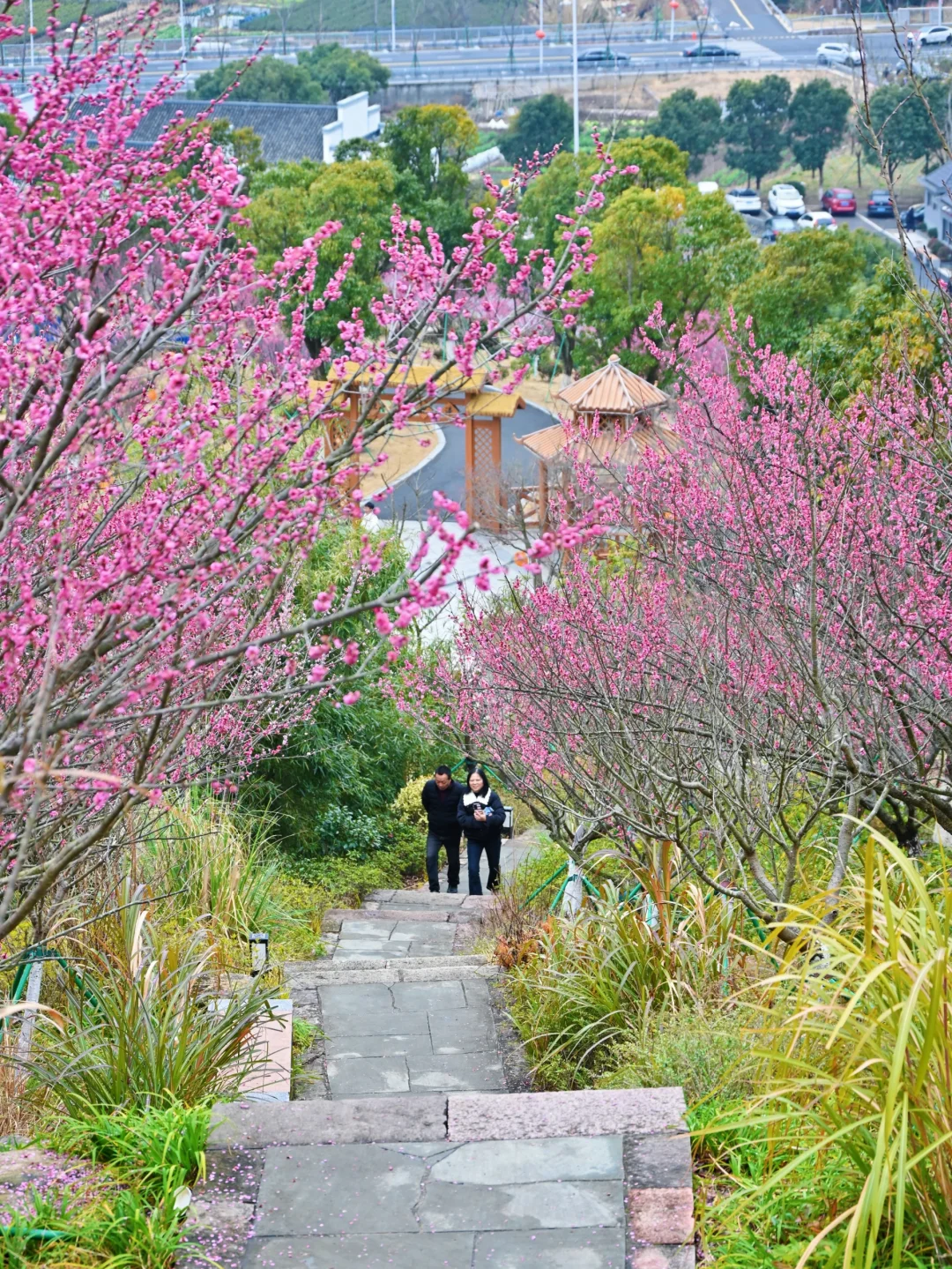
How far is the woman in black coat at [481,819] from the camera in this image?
10.3 m

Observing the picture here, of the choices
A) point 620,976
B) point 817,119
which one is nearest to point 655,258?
point 620,976

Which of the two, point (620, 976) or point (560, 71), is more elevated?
point (560, 71)

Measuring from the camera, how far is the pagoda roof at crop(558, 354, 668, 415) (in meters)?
19.9

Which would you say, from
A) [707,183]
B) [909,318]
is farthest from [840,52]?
[909,318]

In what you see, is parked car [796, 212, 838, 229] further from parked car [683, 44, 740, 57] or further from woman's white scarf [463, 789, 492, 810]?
woman's white scarf [463, 789, 492, 810]

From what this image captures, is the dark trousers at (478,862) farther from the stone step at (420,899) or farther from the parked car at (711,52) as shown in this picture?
the parked car at (711,52)

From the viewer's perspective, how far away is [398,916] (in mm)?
10000

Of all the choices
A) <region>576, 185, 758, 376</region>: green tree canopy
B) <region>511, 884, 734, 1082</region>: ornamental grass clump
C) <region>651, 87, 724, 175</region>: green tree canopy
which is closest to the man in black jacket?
<region>511, 884, 734, 1082</region>: ornamental grass clump

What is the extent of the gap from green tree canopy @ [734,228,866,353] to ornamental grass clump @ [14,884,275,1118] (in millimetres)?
18481

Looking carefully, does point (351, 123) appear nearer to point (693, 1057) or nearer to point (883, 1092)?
point (693, 1057)

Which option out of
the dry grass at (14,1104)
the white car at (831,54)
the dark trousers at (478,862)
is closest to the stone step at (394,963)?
the dark trousers at (478,862)

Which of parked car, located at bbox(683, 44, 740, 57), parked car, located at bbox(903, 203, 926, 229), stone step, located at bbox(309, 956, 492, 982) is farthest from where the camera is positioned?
parked car, located at bbox(683, 44, 740, 57)

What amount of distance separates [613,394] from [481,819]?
11217 mm

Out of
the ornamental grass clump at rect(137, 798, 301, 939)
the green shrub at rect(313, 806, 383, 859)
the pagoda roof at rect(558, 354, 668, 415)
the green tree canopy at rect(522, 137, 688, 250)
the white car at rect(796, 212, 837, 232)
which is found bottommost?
the green shrub at rect(313, 806, 383, 859)
